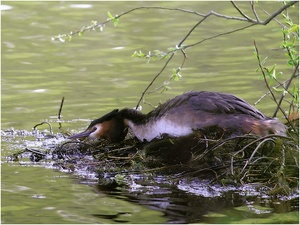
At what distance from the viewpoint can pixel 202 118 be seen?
263 inches

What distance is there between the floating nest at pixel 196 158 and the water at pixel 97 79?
0.78 ft

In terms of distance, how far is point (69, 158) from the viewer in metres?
7.11

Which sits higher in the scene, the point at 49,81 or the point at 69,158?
the point at 49,81

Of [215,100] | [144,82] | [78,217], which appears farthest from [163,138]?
[144,82]

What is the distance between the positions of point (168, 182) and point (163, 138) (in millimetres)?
684

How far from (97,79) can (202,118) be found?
380 centimetres

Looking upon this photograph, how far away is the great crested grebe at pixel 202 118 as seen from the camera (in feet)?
21.4

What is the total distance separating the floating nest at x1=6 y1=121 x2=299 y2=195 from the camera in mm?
6098

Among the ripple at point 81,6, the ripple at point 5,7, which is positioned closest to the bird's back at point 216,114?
the ripple at point 81,6

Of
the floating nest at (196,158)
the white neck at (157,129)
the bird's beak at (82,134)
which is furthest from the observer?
the bird's beak at (82,134)

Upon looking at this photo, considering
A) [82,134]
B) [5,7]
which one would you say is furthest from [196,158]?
[5,7]

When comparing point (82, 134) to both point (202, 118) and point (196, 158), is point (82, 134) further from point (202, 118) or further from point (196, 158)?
point (196, 158)

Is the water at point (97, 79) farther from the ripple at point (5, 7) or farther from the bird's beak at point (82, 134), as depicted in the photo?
the bird's beak at point (82, 134)

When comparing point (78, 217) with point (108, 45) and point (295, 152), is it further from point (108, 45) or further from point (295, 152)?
point (108, 45)
